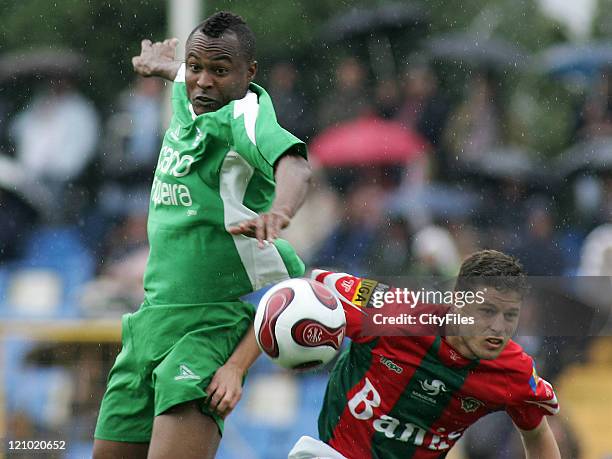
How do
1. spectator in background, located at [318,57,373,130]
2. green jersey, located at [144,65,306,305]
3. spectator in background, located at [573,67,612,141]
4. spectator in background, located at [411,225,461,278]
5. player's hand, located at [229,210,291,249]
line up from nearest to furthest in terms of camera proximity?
1. player's hand, located at [229,210,291,249]
2. green jersey, located at [144,65,306,305]
3. spectator in background, located at [411,225,461,278]
4. spectator in background, located at [573,67,612,141]
5. spectator in background, located at [318,57,373,130]

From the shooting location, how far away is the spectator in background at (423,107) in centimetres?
859

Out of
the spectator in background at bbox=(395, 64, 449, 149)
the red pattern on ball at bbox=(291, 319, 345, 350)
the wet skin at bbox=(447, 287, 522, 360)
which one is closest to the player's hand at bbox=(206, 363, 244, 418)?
the red pattern on ball at bbox=(291, 319, 345, 350)

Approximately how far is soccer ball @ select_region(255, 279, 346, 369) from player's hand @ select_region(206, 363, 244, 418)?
138 mm

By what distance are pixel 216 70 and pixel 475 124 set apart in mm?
4690

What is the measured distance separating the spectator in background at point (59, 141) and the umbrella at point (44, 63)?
0.35m

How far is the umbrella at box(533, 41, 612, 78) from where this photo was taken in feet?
29.7

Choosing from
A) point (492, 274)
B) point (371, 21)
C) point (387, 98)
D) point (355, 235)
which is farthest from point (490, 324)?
point (371, 21)

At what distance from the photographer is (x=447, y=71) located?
9.05 m

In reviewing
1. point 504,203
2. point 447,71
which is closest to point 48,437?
point 504,203

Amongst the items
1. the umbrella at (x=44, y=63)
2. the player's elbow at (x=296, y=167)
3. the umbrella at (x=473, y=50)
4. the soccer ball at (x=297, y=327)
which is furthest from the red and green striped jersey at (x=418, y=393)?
the umbrella at (x=44, y=63)

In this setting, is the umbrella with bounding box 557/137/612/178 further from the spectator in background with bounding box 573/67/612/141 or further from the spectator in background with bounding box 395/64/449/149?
the spectator in background with bounding box 395/64/449/149

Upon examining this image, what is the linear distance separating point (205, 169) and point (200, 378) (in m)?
0.68

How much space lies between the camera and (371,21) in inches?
367

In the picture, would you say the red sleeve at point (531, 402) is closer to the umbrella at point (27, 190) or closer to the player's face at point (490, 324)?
the player's face at point (490, 324)
